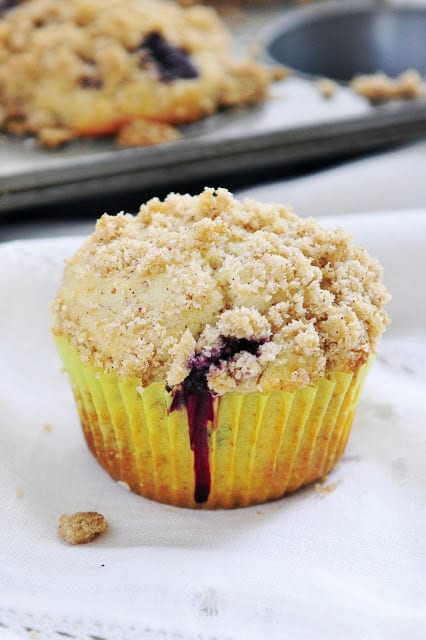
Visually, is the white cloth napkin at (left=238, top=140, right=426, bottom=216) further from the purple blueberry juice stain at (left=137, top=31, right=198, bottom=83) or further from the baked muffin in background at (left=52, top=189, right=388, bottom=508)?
the baked muffin in background at (left=52, top=189, right=388, bottom=508)

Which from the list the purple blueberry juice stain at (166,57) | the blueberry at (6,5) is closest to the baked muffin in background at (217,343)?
the purple blueberry juice stain at (166,57)

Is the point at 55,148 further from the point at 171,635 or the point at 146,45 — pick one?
the point at 171,635

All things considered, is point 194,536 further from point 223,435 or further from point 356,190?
point 356,190

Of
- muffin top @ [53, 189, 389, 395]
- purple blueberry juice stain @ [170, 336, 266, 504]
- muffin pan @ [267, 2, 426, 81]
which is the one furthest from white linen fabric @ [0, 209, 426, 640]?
muffin pan @ [267, 2, 426, 81]

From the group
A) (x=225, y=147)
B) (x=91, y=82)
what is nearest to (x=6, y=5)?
(x=91, y=82)

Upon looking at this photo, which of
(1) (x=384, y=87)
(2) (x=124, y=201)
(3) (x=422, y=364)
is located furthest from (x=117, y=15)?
(3) (x=422, y=364)
